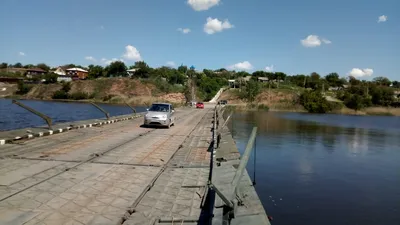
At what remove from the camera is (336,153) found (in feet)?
71.1

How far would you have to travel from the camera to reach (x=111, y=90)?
117m

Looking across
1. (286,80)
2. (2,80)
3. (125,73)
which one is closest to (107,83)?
(125,73)

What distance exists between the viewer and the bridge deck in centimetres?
617

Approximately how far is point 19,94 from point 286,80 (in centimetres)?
9705

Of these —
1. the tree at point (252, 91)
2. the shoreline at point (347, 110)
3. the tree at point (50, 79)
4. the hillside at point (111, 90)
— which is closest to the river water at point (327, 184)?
the shoreline at point (347, 110)

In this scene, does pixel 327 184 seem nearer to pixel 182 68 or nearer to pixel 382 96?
pixel 382 96

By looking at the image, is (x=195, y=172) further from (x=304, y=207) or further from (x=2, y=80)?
(x=2, y=80)

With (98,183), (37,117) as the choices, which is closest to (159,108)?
(98,183)

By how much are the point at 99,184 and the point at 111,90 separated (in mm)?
112585

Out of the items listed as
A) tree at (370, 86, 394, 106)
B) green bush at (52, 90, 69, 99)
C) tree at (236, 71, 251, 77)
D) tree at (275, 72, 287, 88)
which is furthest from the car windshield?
tree at (236, 71, 251, 77)

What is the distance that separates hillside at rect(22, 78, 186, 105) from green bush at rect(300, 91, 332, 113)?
126ft

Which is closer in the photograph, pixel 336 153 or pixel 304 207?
pixel 304 207

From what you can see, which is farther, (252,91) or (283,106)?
(252,91)

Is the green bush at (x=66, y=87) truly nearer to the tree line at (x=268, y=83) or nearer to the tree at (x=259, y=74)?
the tree line at (x=268, y=83)
